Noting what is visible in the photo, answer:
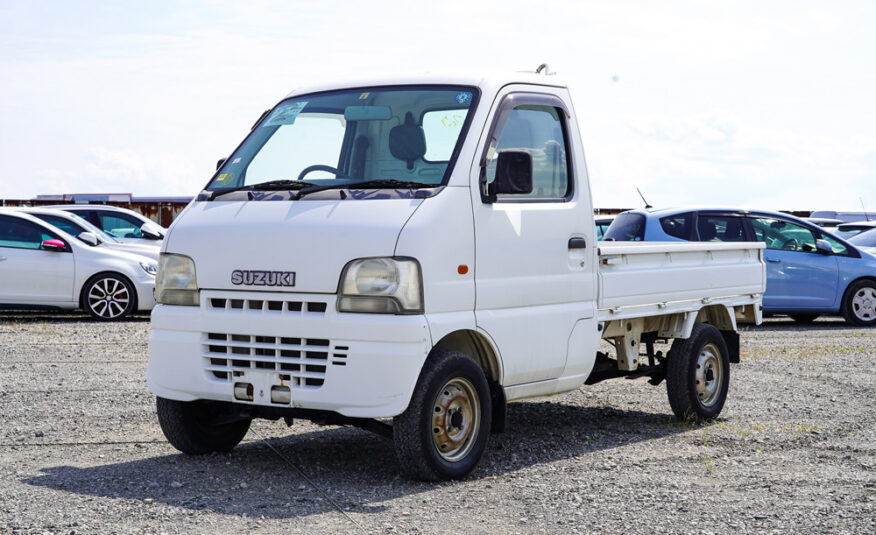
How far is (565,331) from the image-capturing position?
6.98m

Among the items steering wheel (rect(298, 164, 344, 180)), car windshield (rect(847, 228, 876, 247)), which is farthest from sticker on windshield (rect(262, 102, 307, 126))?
car windshield (rect(847, 228, 876, 247))

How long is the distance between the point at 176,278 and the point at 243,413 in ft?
2.91

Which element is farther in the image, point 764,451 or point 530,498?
point 764,451

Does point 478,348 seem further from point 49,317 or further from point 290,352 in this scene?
point 49,317

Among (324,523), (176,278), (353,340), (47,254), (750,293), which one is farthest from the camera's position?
(47,254)

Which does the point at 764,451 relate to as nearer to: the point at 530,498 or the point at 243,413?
the point at 530,498

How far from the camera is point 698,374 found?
8.56 metres

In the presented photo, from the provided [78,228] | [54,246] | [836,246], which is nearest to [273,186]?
[54,246]

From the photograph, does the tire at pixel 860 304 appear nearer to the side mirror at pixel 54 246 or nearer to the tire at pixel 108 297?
the tire at pixel 108 297

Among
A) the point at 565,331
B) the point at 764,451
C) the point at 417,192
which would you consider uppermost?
the point at 417,192

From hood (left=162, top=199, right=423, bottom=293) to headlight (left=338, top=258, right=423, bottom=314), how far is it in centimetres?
6

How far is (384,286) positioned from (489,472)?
1.46 meters

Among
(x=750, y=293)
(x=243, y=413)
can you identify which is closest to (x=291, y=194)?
(x=243, y=413)

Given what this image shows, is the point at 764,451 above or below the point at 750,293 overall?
below
